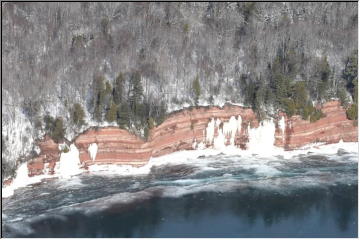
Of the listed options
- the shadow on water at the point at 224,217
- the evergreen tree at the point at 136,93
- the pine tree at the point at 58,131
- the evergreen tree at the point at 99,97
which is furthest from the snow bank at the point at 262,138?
the pine tree at the point at 58,131

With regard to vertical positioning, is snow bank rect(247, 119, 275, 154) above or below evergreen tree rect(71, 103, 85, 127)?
below

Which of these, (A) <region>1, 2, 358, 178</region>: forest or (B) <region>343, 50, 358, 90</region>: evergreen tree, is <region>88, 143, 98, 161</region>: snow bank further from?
(B) <region>343, 50, 358, 90</region>: evergreen tree

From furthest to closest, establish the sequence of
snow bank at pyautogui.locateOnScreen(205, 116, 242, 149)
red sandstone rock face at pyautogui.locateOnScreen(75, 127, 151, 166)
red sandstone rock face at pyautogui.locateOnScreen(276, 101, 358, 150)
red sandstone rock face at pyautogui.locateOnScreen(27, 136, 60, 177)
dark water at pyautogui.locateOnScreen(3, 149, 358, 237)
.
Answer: red sandstone rock face at pyautogui.locateOnScreen(276, 101, 358, 150), snow bank at pyautogui.locateOnScreen(205, 116, 242, 149), red sandstone rock face at pyautogui.locateOnScreen(75, 127, 151, 166), red sandstone rock face at pyautogui.locateOnScreen(27, 136, 60, 177), dark water at pyautogui.locateOnScreen(3, 149, 358, 237)

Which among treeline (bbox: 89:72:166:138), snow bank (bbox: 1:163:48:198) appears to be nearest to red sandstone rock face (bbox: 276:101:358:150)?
treeline (bbox: 89:72:166:138)

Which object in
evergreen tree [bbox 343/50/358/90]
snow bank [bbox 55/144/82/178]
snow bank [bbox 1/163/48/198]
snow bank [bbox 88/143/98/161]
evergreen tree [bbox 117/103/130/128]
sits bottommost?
snow bank [bbox 1/163/48/198]

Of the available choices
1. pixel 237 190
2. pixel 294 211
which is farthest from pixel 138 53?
pixel 294 211

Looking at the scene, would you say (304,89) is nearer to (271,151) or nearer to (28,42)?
(271,151)

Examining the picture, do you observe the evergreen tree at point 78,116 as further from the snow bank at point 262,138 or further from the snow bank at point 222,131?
the snow bank at point 262,138
